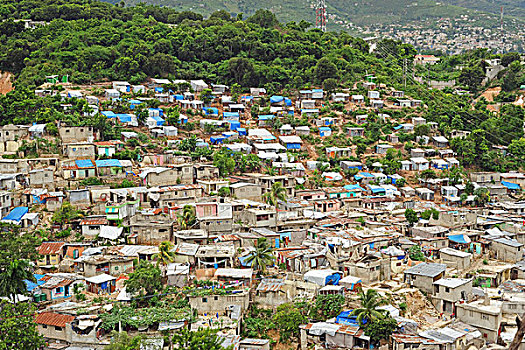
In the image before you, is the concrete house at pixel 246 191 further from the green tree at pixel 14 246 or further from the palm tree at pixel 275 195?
the green tree at pixel 14 246

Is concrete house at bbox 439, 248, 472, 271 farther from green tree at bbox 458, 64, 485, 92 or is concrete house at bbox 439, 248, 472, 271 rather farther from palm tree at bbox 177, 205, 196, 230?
green tree at bbox 458, 64, 485, 92

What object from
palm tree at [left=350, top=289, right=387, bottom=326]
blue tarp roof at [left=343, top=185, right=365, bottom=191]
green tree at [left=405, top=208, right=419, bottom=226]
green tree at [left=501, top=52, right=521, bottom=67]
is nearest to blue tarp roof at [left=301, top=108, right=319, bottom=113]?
blue tarp roof at [left=343, top=185, right=365, bottom=191]

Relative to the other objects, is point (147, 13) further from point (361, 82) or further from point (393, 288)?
point (393, 288)

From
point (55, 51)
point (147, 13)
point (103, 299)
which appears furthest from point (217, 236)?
point (147, 13)

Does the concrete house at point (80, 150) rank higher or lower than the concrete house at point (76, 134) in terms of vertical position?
lower

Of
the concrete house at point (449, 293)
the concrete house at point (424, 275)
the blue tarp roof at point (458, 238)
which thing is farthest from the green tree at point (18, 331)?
the blue tarp roof at point (458, 238)

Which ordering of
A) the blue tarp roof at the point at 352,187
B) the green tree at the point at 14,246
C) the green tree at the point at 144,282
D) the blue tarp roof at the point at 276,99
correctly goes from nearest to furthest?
the green tree at the point at 144,282
the green tree at the point at 14,246
the blue tarp roof at the point at 352,187
the blue tarp roof at the point at 276,99

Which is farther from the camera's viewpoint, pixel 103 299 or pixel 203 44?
pixel 203 44
